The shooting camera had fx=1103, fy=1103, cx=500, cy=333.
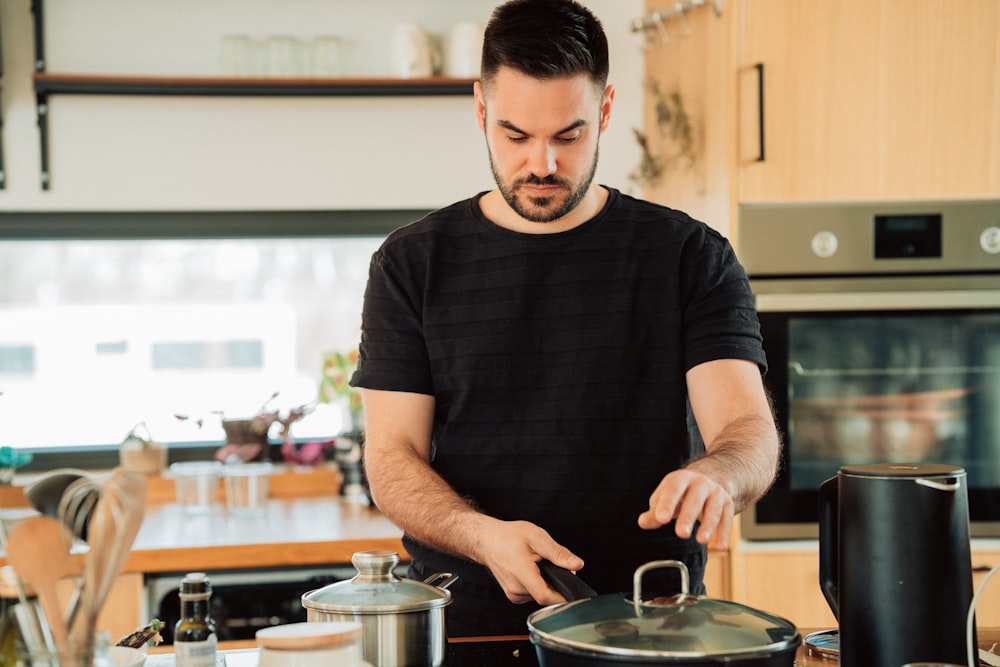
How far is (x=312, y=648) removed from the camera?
843mm

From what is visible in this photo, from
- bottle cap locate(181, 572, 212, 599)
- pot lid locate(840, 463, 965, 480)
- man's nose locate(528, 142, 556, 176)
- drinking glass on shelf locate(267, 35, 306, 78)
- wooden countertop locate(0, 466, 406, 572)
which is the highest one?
drinking glass on shelf locate(267, 35, 306, 78)

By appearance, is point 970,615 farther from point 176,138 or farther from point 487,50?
point 176,138

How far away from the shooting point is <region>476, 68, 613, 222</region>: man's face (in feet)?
4.90

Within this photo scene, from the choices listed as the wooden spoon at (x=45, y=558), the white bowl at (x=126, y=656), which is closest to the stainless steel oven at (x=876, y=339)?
the white bowl at (x=126, y=656)

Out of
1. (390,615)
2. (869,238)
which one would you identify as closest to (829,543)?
(390,615)

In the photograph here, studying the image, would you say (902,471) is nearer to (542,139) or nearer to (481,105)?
(542,139)

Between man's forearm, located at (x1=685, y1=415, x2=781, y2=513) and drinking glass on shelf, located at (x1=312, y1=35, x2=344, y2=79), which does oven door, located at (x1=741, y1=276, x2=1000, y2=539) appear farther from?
drinking glass on shelf, located at (x1=312, y1=35, x2=344, y2=79)

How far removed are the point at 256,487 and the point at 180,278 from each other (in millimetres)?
769

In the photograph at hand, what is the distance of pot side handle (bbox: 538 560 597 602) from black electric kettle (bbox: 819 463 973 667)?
24 centimetres

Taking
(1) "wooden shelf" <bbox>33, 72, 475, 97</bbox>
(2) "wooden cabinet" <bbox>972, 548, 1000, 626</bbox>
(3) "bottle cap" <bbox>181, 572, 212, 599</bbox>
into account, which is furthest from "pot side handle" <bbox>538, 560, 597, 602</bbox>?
(1) "wooden shelf" <bbox>33, 72, 475, 97</bbox>

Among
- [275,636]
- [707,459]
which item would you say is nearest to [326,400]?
[707,459]

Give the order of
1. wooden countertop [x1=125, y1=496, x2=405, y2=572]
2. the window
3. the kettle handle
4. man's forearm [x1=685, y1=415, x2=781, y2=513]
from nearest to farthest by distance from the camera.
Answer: the kettle handle
man's forearm [x1=685, y1=415, x2=781, y2=513]
wooden countertop [x1=125, y1=496, x2=405, y2=572]
the window

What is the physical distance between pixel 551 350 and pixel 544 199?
0.71 feet

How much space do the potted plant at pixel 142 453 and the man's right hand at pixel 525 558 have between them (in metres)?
1.91
